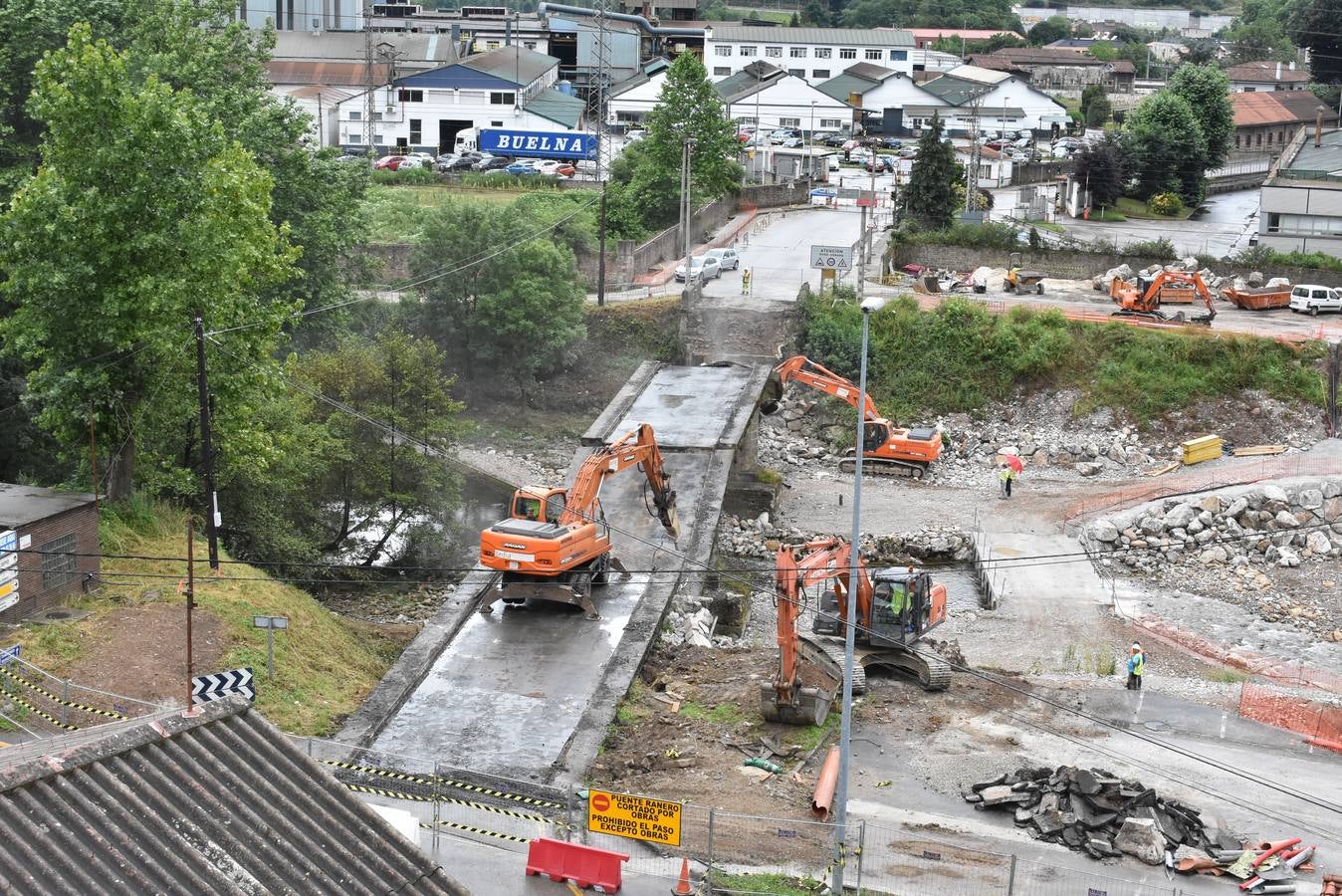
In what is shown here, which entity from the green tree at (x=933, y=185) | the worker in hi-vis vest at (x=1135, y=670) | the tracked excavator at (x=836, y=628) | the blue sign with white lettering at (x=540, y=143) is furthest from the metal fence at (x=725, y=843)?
the blue sign with white lettering at (x=540, y=143)

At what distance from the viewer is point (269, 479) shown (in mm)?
32781

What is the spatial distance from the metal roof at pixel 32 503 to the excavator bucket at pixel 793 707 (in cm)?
1167

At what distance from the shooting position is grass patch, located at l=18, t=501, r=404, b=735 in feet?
80.3

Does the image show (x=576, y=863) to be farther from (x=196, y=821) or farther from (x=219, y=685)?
(x=196, y=821)

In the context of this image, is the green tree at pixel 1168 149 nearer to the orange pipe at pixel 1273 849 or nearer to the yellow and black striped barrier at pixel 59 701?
the orange pipe at pixel 1273 849

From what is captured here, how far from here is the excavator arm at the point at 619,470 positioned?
29.7m

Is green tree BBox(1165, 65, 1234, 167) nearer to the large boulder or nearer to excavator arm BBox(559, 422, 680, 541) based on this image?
excavator arm BBox(559, 422, 680, 541)

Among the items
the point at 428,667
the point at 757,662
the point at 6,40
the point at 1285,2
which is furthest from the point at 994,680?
the point at 1285,2

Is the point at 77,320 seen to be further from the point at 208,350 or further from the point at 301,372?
the point at 301,372

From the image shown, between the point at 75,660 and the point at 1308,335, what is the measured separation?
38.8 meters

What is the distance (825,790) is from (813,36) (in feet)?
327

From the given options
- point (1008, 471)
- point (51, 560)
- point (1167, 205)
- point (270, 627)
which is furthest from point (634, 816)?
point (1167, 205)

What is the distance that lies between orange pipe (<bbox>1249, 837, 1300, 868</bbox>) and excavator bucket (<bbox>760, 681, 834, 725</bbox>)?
7004 mm

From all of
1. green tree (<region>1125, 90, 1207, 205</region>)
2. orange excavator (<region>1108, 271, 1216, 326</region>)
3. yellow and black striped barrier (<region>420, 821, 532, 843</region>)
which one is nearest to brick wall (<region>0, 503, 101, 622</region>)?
yellow and black striped barrier (<region>420, 821, 532, 843</region>)
